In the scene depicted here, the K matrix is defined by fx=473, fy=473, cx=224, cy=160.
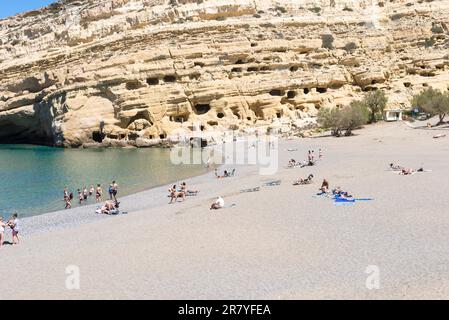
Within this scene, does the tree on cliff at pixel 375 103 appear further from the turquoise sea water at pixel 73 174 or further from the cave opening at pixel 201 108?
the turquoise sea water at pixel 73 174

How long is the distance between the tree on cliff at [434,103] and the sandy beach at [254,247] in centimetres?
1878

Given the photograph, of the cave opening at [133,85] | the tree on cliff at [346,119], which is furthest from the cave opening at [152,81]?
the tree on cliff at [346,119]

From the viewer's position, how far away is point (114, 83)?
45812 mm

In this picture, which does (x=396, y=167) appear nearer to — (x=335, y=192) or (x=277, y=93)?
(x=335, y=192)

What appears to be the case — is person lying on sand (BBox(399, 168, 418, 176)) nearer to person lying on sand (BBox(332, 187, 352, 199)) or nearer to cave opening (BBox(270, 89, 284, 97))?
person lying on sand (BBox(332, 187, 352, 199))

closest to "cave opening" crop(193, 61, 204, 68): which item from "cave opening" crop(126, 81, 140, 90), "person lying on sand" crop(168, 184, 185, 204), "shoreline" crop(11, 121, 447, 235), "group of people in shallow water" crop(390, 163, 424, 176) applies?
"cave opening" crop(126, 81, 140, 90)

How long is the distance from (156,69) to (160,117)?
16.2ft

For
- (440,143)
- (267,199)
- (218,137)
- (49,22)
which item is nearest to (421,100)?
(440,143)

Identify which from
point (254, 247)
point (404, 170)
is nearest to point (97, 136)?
point (404, 170)

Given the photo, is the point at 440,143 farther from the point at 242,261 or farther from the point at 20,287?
the point at 20,287

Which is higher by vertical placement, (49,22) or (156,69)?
(49,22)

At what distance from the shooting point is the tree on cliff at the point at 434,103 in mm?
34406

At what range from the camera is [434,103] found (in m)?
34.8

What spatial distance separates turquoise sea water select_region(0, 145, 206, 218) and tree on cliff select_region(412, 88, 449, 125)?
18.5m
